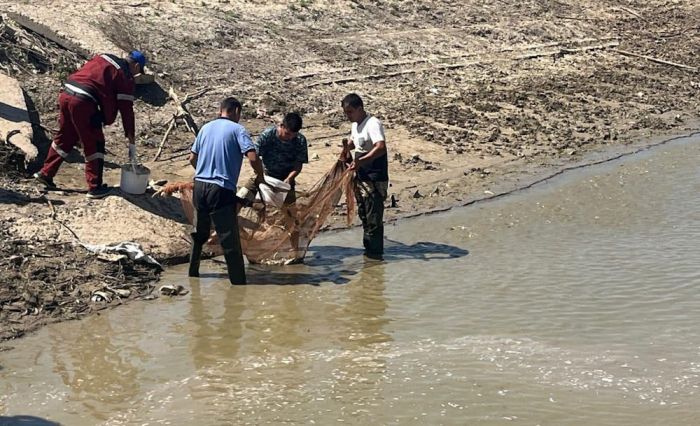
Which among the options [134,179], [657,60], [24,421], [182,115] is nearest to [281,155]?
[134,179]

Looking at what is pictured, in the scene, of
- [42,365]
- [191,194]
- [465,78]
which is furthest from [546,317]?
[465,78]

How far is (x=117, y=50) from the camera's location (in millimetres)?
13680

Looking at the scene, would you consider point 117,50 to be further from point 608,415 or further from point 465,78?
point 608,415

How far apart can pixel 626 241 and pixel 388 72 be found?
724 centimetres

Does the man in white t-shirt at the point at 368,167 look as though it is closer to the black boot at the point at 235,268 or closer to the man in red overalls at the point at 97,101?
the black boot at the point at 235,268

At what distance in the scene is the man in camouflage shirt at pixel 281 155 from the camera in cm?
862

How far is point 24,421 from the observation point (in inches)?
221

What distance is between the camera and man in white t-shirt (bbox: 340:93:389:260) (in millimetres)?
8648

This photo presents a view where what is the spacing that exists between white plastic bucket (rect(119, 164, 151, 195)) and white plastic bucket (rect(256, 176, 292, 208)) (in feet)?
4.48

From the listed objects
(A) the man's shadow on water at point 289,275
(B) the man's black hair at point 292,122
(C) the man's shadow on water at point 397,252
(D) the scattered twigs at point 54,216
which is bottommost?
→ (A) the man's shadow on water at point 289,275

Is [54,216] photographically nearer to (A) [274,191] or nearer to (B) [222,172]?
(B) [222,172]

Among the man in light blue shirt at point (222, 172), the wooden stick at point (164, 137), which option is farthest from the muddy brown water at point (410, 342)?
the wooden stick at point (164, 137)

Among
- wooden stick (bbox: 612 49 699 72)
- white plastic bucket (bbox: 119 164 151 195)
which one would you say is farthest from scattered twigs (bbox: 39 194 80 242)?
wooden stick (bbox: 612 49 699 72)

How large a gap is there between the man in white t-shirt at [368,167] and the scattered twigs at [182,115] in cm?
353
